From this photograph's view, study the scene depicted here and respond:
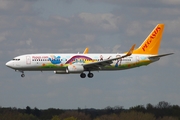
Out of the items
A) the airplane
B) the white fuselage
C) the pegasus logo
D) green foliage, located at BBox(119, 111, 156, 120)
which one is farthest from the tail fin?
green foliage, located at BBox(119, 111, 156, 120)

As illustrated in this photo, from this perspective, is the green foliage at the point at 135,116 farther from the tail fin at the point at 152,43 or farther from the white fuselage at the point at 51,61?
the white fuselage at the point at 51,61

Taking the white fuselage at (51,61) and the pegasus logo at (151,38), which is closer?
the white fuselage at (51,61)

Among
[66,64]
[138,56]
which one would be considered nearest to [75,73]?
[66,64]

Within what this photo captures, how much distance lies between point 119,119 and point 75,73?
25.4m

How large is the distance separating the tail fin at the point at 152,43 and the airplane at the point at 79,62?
9.34 feet

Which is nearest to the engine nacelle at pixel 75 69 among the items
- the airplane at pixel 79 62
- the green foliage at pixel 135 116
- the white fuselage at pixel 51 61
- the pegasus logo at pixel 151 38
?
the airplane at pixel 79 62

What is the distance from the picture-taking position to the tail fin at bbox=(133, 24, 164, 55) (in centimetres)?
16000

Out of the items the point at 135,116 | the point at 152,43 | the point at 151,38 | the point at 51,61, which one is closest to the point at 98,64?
the point at 51,61

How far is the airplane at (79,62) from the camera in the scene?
149625 millimetres

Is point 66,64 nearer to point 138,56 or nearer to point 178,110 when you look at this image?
point 138,56

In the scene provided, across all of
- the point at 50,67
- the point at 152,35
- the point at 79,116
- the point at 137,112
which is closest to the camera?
the point at 50,67

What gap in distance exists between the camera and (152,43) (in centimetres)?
16250

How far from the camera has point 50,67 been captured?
149875 mm

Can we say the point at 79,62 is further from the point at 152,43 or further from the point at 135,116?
the point at 135,116
